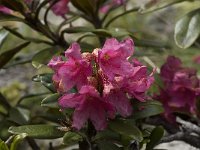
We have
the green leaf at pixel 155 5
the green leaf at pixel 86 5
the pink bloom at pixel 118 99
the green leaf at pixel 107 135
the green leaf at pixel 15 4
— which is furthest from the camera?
the green leaf at pixel 155 5

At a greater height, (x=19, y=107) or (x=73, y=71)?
(x=73, y=71)

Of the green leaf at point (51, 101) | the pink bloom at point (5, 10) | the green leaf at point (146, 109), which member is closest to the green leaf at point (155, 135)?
the green leaf at point (146, 109)

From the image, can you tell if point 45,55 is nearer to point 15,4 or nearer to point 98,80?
point 15,4

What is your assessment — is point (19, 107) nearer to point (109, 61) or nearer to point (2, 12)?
point (2, 12)

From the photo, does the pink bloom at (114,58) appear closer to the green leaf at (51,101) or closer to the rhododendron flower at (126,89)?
the rhododendron flower at (126,89)

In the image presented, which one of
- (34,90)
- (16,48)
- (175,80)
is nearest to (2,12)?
(16,48)
